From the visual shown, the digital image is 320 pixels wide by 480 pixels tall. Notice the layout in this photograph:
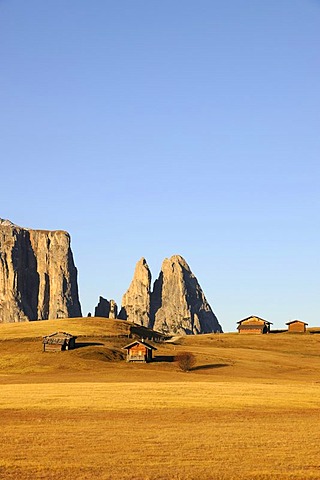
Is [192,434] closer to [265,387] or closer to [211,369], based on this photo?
[265,387]

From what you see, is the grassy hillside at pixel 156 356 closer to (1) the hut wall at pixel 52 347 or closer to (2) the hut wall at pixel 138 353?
(1) the hut wall at pixel 52 347

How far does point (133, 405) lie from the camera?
171 feet

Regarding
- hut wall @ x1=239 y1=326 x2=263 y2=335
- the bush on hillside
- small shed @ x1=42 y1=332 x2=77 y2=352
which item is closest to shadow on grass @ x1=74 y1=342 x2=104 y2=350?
small shed @ x1=42 y1=332 x2=77 y2=352

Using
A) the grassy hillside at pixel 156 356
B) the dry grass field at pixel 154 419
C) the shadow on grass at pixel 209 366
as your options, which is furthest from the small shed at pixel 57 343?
the shadow on grass at pixel 209 366

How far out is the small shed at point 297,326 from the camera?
163 metres

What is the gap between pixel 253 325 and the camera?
164 metres

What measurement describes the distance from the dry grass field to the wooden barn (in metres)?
57.8

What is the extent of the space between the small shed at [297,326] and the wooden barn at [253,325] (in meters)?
5.02

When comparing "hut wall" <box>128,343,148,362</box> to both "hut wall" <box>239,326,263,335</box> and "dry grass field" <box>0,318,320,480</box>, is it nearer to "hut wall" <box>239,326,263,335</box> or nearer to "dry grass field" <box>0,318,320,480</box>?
"dry grass field" <box>0,318,320,480</box>

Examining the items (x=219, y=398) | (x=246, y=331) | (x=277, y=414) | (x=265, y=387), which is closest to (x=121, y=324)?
(x=246, y=331)

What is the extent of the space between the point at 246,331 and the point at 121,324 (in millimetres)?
30273

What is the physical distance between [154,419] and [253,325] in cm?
12097

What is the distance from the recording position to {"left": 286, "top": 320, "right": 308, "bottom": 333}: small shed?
163 meters

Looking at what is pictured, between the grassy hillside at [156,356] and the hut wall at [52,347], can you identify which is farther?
the hut wall at [52,347]
